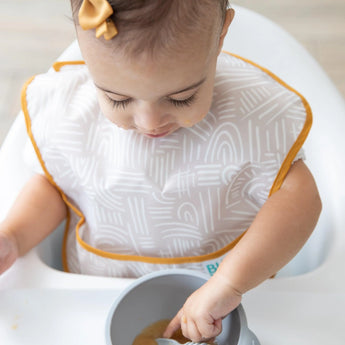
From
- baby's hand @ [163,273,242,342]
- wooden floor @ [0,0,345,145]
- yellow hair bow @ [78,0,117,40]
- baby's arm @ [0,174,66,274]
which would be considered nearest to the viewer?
yellow hair bow @ [78,0,117,40]

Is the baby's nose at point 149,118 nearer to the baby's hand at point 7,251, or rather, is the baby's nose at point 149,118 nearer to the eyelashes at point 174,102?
the eyelashes at point 174,102

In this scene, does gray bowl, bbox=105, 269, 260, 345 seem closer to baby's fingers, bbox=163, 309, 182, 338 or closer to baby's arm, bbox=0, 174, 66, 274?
baby's fingers, bbox=163, 309, 182, 338

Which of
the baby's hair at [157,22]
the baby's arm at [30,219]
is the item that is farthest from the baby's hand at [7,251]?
the baby's hair at [157,22]

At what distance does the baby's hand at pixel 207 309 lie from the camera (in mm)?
534

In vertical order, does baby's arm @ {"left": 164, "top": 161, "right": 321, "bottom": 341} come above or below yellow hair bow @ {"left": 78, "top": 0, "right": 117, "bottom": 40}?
below

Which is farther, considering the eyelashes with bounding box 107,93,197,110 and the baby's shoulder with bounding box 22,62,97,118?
the baby's shoulder with bounding box 22,62,97,118

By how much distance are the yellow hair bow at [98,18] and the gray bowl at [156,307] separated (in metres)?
0.23

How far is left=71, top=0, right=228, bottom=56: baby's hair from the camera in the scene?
44 cm

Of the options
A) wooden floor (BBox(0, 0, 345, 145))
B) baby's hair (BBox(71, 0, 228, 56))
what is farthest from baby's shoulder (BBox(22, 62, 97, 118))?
wooden floor (BBox(0, 0, 345, 145))

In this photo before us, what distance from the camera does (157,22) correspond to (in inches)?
17.5

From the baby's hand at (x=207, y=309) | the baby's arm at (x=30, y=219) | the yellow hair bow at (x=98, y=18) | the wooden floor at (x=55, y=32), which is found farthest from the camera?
the wooden floor at (x=55, y=32)

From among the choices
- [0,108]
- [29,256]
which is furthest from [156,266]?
[0,108]

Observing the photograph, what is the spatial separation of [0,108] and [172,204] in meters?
0.84

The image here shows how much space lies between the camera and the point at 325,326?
1.86ft
